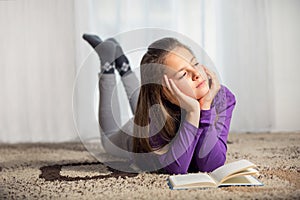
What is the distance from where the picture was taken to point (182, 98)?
1.17m

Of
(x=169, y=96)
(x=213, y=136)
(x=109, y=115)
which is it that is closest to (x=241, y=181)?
(x=213, y=136)

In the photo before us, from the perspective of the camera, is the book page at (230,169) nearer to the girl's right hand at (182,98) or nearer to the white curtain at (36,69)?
the girl's right hand at (182,98)

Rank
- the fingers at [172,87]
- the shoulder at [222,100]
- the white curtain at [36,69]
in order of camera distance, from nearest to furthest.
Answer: the fingers at [172,87]
the shoulder at [222,100]
the white curtain at [36,69]

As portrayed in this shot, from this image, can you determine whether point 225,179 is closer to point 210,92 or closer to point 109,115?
point 210,92

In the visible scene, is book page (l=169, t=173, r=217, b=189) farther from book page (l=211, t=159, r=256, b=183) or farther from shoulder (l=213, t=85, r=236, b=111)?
shoulder (l=213, t=85, r=236, b=111)

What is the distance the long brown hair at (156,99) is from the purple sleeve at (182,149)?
3 centimetres

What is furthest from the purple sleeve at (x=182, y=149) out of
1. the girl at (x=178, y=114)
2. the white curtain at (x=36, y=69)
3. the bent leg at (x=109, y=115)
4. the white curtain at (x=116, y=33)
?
the white curtain at (x=36, y=69)

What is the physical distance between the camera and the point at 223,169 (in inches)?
45.3

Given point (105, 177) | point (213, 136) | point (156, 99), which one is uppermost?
point (156, 99)

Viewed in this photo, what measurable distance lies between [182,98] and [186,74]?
62 mm

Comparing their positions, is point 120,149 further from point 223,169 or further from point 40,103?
point 40,103

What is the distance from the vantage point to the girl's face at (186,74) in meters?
1.17

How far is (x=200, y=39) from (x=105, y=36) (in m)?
0.49

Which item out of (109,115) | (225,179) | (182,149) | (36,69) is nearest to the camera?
(225,179)
